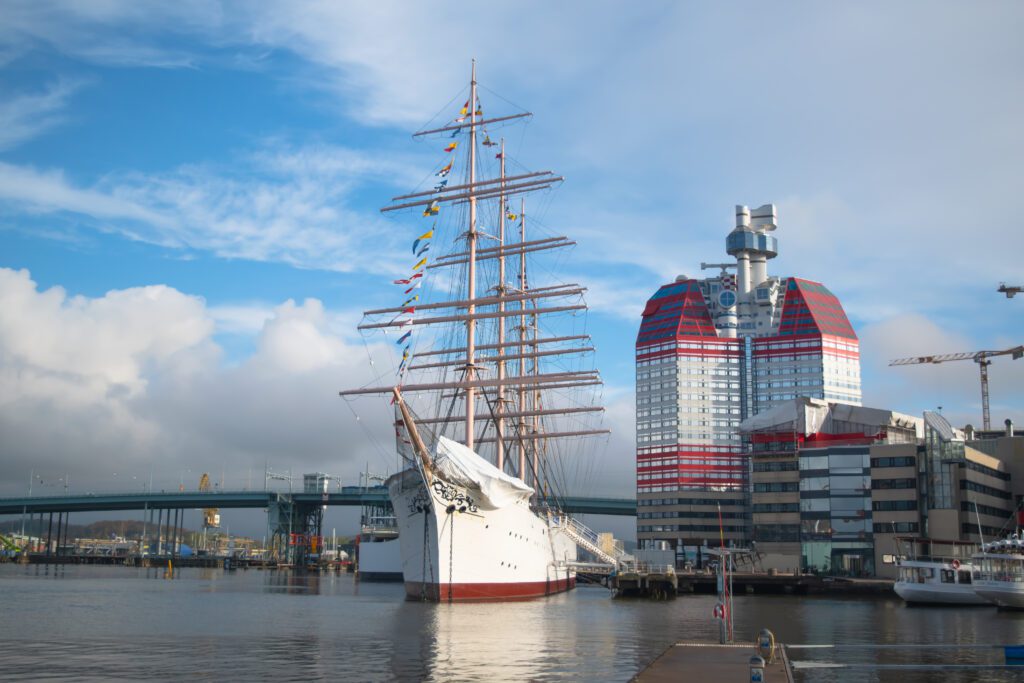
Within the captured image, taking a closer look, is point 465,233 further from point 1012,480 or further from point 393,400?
point 1012,480

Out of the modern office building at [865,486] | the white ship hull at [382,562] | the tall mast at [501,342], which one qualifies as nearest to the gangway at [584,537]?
the tall mast at [501,342]

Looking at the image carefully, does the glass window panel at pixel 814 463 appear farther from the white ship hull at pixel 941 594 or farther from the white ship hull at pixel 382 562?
the white ship hull at pixel 382 562

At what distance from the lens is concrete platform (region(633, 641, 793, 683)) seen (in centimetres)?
2966

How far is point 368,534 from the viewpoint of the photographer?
19438cm

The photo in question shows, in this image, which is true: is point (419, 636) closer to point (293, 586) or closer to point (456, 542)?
point (456, 542)

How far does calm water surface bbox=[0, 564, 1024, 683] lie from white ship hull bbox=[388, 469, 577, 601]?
6.27ft

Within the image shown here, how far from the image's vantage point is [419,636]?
157ft

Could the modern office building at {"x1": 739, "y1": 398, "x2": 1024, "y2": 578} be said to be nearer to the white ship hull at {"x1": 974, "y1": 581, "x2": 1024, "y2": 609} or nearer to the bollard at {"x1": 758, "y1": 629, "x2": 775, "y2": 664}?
the white ship hull at {"x1": 974, "y1": 581, "x2": 1024, "y2": 609}

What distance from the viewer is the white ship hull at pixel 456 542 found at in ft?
227

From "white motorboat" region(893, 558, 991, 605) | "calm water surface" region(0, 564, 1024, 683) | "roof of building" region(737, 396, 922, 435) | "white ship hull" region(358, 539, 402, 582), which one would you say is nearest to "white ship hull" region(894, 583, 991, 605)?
"white motorboat" region(893, 558, 991, 605)

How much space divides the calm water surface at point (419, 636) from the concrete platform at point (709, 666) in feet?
3.12

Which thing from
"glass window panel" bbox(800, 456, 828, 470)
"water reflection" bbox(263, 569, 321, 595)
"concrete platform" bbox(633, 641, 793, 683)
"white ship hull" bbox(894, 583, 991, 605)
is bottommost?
"water reflection" bbox(263, 569, 321, 595)

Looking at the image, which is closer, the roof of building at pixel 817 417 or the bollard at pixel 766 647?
the bollard at pixel 766 647

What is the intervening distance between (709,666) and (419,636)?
1932 cm
